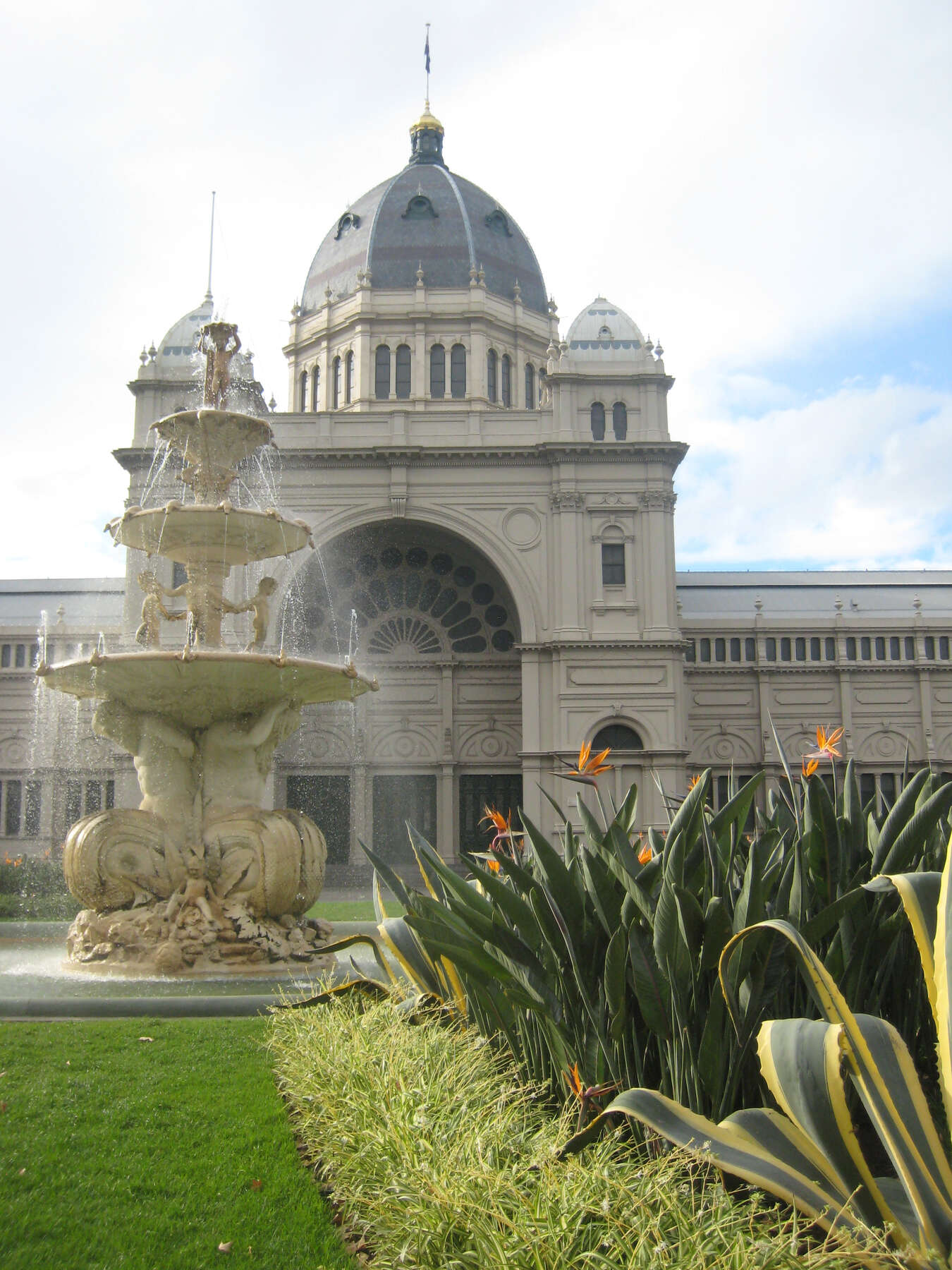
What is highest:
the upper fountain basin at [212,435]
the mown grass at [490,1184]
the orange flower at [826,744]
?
the upper fountain basin at [212,435]

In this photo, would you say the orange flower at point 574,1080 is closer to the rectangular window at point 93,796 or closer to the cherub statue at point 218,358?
the cherub statue at point 218,358

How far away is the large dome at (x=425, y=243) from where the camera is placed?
45.8m

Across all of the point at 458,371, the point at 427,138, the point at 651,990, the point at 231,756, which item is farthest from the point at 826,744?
the point at 427,138

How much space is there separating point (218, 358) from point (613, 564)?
22926 mm

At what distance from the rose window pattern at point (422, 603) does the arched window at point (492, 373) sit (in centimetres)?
797

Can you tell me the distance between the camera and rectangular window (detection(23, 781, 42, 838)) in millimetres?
39375

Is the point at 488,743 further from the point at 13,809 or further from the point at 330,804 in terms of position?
the point at 13,809

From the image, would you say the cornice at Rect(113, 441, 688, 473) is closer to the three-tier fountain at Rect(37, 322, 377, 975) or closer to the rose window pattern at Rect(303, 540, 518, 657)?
the rose window pattern at Rect(303, 540, 518, 657)

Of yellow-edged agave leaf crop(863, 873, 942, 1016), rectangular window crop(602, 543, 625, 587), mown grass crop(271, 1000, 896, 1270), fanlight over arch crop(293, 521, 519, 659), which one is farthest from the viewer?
fanlight over arch crop(293, 521, 519, 659)

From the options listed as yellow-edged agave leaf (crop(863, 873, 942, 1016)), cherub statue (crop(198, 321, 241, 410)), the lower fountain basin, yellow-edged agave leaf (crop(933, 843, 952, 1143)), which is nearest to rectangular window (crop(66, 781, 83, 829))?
the lower fountain basin

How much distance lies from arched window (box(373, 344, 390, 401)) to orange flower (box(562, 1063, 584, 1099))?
40.4 metres

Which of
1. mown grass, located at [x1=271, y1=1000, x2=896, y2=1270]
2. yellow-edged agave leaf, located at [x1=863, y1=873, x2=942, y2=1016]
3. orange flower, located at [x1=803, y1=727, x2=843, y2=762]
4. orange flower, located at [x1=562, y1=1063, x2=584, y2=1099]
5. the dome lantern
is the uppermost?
the dome lantern

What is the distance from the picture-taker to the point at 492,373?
4450cm

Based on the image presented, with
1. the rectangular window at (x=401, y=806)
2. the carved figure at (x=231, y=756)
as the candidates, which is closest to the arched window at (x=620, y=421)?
the rectangular window at (x=401, y=806)
